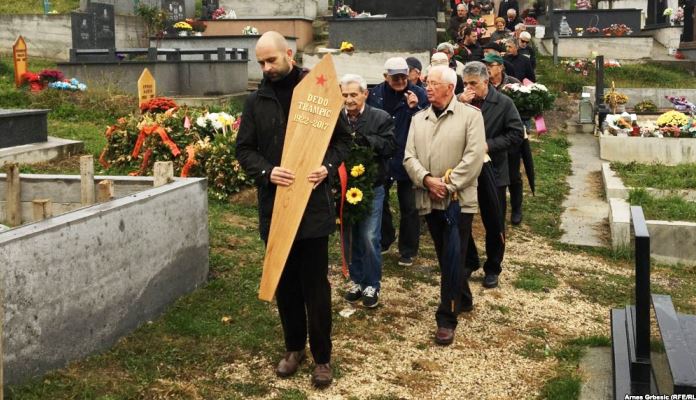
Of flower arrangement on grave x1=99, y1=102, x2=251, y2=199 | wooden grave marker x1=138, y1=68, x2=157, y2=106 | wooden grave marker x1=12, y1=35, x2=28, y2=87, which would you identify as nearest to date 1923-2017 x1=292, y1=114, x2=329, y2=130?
Result: flower arrangement on grave x1=99, y1=102, x2=251, y2=199

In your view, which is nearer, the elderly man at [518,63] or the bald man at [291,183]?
the bald man at [291,183]

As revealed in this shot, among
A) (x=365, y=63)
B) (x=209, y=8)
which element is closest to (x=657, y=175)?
(x=365, y=63)

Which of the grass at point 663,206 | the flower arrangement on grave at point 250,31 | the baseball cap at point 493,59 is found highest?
the flower arrangement on grave at point 250,31

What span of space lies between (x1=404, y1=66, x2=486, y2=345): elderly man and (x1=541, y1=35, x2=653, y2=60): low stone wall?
860 inches

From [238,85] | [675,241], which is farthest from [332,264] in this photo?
[238,85]

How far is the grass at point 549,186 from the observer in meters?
9.92

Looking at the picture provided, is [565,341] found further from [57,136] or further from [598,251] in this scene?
[57,136]

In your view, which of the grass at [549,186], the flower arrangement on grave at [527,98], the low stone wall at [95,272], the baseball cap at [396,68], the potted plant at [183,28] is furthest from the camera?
the potted plant at [183,28]

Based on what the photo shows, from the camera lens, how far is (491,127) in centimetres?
721

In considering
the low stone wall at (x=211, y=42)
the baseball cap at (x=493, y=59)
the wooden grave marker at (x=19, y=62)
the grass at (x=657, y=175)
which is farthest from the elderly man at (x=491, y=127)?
the low stone wall at (x=211, y=42)

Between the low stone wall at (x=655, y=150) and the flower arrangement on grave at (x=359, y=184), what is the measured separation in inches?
314

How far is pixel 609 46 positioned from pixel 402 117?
68.4ft

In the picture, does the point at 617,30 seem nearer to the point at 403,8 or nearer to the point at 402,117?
the point at 403,8

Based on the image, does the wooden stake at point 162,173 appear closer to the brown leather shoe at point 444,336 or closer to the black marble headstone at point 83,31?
the brown leather shoe at point 444,336
